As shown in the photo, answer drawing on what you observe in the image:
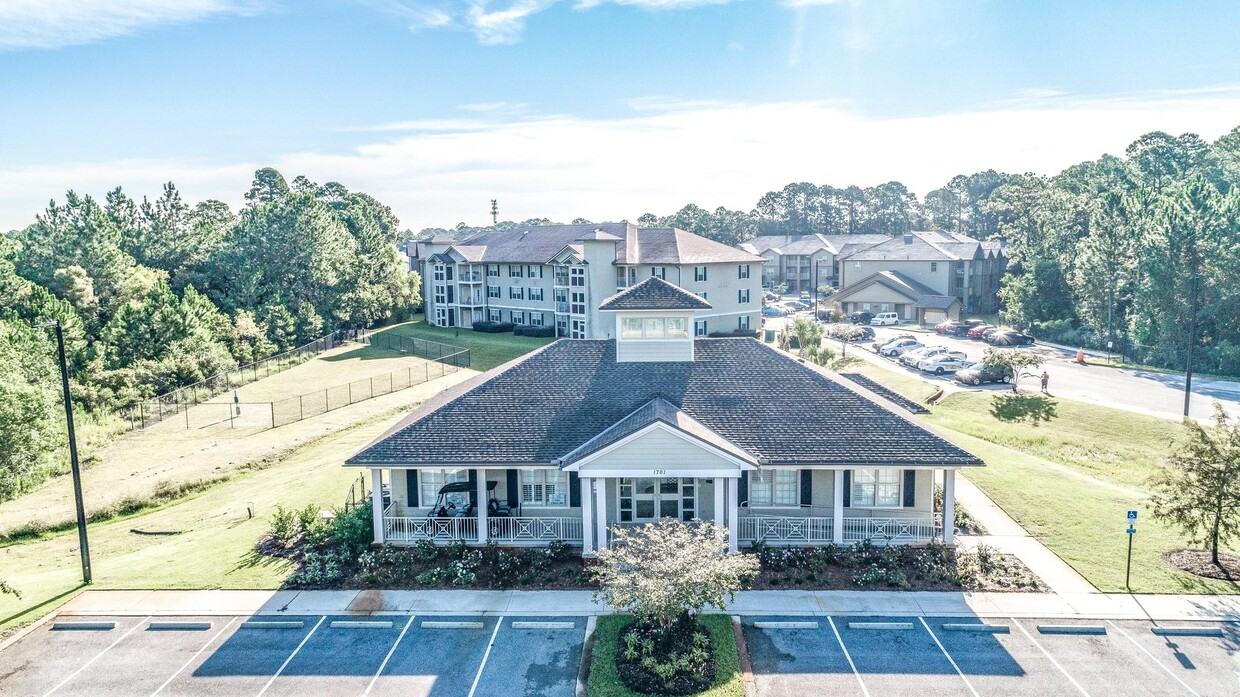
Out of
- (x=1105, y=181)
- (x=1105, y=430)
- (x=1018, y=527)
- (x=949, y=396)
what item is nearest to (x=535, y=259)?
(x=949, y=396)

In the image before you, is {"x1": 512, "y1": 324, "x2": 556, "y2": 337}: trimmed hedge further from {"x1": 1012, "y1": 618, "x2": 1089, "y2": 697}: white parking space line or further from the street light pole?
{"x1": 1012, "y1": 618, "x2": 1089, "y2": 697}: white parking space line

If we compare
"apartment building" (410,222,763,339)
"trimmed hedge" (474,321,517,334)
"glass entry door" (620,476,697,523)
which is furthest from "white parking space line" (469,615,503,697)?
"trimmed hedge" (474,321,517,334)

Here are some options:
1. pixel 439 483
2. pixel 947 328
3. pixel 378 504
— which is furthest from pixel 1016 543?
pixel 947 328

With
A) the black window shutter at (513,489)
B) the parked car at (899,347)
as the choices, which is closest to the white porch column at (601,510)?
the black window shutter at (513,489)

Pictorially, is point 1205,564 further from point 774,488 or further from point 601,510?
point 601,510

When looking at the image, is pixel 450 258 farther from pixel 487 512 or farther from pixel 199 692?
pixel 199 692

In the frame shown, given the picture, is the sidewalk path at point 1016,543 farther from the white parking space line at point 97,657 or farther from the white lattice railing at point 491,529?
the white parking space line at point 97,657
